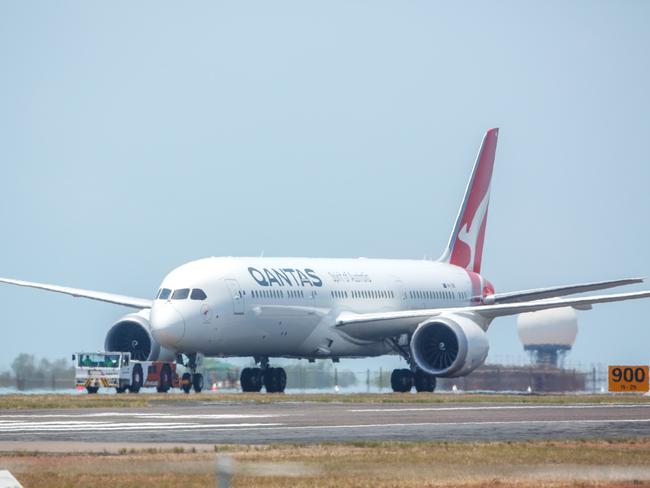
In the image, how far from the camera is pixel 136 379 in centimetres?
5984

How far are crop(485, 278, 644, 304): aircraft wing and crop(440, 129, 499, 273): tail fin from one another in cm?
272

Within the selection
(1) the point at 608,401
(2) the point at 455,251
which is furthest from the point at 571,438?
(2) the point at 455,251

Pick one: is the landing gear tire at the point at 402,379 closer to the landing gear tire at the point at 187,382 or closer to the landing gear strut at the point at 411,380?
the landing gear strut at the point at 411,380

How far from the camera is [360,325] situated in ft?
203

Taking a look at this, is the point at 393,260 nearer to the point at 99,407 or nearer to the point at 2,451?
the point at 99,407

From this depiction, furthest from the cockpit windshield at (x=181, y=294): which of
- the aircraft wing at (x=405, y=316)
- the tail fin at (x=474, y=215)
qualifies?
the tail fin at (x=474, y=215)

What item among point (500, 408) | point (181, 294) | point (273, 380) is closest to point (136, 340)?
point (273, 380)

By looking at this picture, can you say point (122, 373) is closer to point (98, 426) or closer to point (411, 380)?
point (411, 380)

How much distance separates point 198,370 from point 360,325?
282 inches

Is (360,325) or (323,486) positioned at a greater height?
(360,325)

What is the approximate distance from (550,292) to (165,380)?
1586cm

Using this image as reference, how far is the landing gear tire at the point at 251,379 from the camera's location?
200 ft

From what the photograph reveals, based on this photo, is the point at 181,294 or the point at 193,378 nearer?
the point at 181,294

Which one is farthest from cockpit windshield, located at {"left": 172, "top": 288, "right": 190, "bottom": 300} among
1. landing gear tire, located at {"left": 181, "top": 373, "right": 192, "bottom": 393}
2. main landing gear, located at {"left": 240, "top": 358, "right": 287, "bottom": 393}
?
main landing gear, located at {"left": 240, "top": 358, "right": 287, "bottom": 393}
